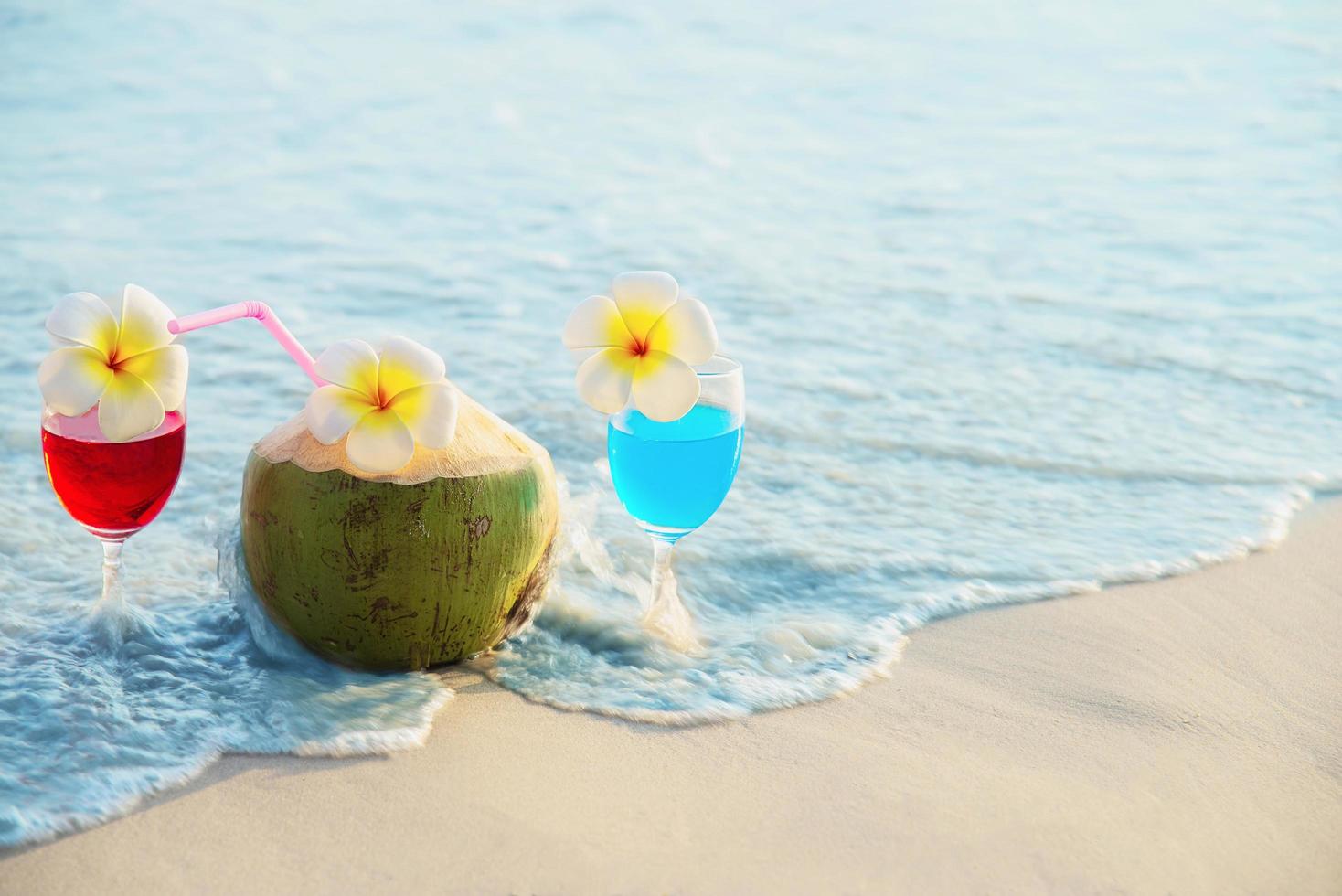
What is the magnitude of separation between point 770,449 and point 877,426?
390mm

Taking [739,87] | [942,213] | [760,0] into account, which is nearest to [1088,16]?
[760,0]

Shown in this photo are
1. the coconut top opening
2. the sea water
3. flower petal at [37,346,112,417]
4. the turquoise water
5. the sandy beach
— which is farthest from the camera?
the sea water

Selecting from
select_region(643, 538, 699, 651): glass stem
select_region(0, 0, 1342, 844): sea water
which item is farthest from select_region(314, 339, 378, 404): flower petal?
select_region(643, 538, 699, 651): glass stem

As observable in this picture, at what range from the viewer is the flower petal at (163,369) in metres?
2.30

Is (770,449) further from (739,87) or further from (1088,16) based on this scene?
(1088,16)

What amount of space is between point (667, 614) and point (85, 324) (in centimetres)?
127

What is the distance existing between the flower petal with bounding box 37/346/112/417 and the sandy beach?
65 cm

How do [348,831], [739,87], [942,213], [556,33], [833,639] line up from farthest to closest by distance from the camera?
[556,33] < [739,87] < [942,213] < [833,639] < [348,831]

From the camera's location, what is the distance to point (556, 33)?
12258 millimetres

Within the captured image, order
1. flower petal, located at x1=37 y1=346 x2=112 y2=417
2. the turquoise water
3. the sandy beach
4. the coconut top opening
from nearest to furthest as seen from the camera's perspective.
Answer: the sandy beach, flower petal, located at x1=37 y1=346 x2=112 y2=417, the coconut top opening, the turquoise water

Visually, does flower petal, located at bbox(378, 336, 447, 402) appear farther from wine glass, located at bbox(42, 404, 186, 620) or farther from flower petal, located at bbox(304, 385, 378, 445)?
wine glass, located at bbox(42, 404, 186, 620)

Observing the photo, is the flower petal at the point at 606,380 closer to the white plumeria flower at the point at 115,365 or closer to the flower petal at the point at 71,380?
the white plumeria flower at the point at 115,365

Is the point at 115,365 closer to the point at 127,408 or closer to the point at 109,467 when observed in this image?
the point at 127,408

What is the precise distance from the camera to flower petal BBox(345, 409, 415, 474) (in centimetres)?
226
